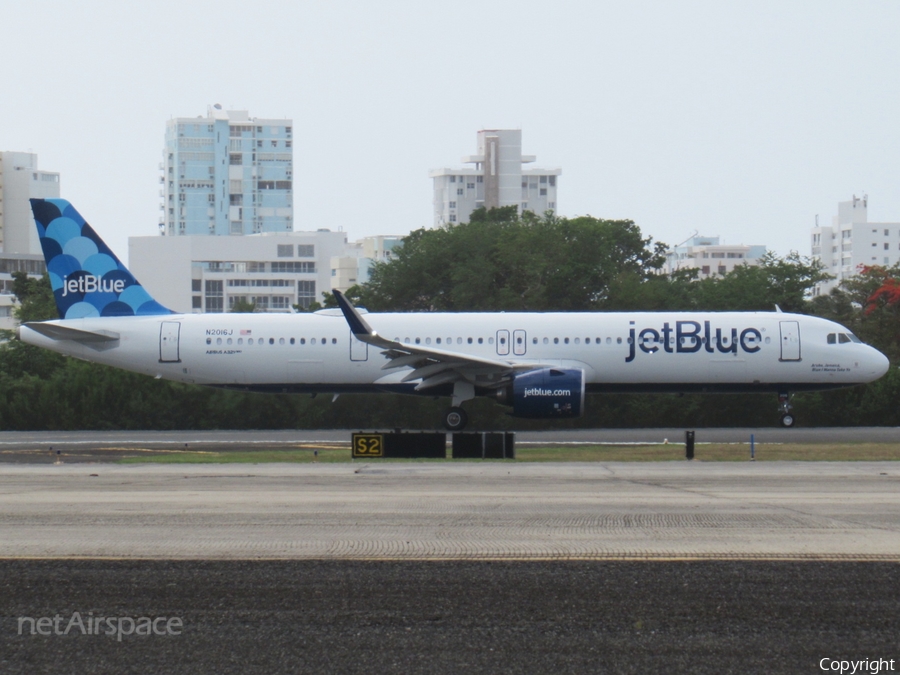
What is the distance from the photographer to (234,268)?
504 ft

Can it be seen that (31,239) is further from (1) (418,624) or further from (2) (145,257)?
(1) (418,624)

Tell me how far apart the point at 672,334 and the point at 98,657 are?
24371 mm

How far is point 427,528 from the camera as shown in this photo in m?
12.8

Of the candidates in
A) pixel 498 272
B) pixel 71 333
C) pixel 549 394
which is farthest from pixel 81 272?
pixel 498 272

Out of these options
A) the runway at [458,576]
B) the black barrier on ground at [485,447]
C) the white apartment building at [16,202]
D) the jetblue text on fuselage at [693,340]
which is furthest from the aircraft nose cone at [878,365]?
the white apartment building at [16,202]

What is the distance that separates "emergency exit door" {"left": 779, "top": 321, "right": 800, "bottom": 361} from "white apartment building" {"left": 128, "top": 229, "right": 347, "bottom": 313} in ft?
396

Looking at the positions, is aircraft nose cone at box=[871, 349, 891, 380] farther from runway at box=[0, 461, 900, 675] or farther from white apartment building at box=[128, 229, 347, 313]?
white apartment building at box=[128, 229, 347, 313]

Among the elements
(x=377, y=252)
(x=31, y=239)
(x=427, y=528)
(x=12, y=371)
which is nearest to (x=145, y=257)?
(x=377, y=252)

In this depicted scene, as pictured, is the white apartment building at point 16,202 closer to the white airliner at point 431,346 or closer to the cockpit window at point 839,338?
the white airliner at point 431,346

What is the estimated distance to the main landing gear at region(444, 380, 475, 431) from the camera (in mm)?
30109

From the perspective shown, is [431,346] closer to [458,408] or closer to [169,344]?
[458,408]

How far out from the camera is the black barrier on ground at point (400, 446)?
23.5m

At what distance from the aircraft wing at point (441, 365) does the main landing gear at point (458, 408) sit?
25 cm

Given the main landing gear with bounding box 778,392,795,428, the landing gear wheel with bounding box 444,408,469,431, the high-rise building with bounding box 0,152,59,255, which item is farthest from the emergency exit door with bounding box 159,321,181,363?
the high-rise building with bounding box 0,152,59,255
